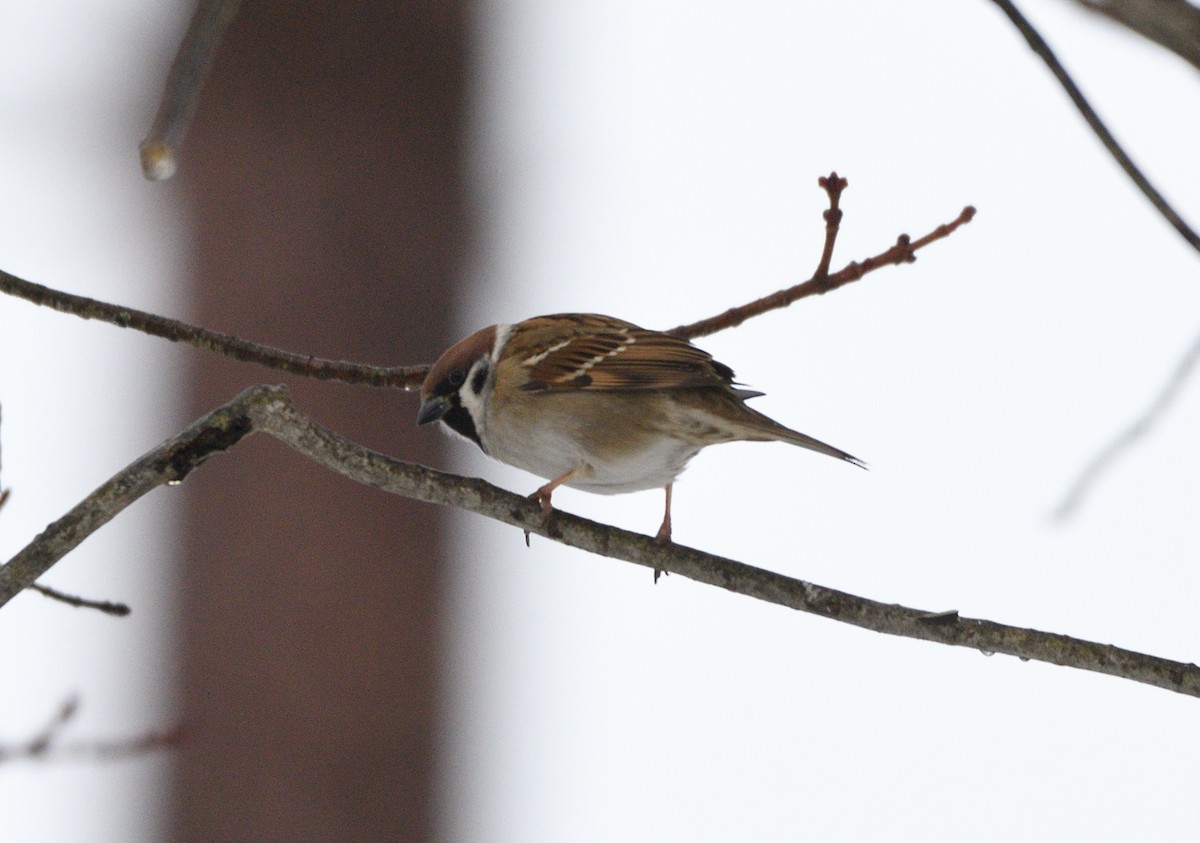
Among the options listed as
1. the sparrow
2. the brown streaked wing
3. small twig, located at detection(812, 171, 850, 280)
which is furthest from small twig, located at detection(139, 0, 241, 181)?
the brown streaked wing

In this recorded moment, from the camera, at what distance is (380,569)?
15.3 ft

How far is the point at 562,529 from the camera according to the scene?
7.14 ft

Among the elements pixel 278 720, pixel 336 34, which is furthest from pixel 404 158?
pixel 278 720

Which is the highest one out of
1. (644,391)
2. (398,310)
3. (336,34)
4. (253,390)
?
(336,34)

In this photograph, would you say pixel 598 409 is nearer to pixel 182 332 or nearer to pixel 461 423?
pixel 461 423

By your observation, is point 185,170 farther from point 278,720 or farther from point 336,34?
point 278,720

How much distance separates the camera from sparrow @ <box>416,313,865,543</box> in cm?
295

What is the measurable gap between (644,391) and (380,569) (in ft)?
6.30

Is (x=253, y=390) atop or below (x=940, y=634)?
atop

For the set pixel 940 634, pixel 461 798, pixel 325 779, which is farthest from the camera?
pixel 461 798

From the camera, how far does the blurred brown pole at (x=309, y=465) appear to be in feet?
14.7

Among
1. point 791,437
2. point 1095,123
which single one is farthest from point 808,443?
point 1095,123

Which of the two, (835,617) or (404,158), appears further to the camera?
(404,158)

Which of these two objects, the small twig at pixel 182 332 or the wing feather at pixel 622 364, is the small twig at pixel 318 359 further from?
the wing feather at pixel 622 364
